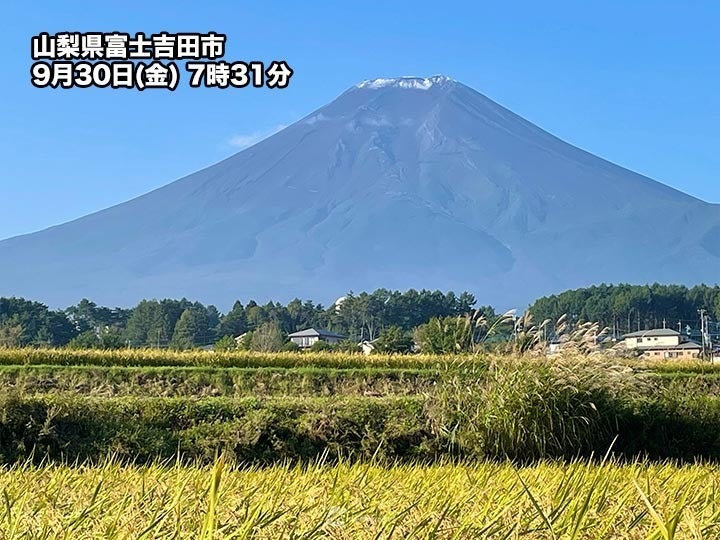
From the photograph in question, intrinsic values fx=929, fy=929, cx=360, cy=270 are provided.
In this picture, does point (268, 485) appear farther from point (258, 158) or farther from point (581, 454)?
point (258, 158)

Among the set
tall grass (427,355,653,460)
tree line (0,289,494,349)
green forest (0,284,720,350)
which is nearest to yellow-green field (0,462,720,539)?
tall grass (427,355,653,460)

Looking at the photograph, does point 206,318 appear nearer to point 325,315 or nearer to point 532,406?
point 325,315

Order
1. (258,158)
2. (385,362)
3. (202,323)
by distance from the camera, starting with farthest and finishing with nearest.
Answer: (258,158) → (202,323) → (385,362)

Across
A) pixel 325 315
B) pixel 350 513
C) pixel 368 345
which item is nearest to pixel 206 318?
pixel 325 315

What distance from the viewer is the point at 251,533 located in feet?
5.72

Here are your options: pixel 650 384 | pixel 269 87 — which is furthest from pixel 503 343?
pixel 269 87

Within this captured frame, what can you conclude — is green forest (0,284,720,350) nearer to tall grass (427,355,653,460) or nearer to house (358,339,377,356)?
house (358,339,377,356)

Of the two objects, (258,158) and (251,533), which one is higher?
(258,158)

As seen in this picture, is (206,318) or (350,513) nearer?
(350,513)

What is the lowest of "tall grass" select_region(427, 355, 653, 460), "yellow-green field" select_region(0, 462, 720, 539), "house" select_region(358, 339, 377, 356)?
"house" select_region(358, 339, 377, 356)

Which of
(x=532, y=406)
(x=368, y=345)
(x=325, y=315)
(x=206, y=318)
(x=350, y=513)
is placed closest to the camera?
(x=350, y=513)

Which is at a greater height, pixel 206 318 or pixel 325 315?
pixel 206 318

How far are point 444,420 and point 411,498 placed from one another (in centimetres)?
636

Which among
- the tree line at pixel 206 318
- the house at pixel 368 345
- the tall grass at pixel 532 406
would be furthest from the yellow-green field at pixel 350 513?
the tree line at pixel 206 318
